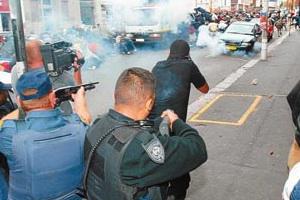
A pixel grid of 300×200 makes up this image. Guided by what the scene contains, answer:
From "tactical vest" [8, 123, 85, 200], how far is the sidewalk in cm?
237

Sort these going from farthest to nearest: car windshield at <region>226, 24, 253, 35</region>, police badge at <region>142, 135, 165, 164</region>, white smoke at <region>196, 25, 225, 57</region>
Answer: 1. car windshield at <region>226, 24, 253, 35</region>
2. white smoke at <region>196, 25, 225, 57</region>
3. police badge at <region>142, 135, 165, 164</region>

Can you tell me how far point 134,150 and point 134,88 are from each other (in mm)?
370

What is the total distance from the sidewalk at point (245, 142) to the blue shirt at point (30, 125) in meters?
2.50

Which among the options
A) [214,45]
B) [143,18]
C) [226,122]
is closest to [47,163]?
[226,122]

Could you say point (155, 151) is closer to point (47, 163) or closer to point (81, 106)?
point (47, 163)

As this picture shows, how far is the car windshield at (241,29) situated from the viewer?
809 inches

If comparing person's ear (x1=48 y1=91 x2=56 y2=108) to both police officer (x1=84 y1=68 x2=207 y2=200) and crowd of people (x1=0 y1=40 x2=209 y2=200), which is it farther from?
police officer (x1=84 y1=68 x2=207 y2=200)

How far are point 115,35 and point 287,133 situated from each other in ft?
52.2

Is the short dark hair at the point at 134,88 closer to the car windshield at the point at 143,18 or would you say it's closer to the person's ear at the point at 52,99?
the person's ear at the point at 52,99

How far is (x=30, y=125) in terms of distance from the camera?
237 cm

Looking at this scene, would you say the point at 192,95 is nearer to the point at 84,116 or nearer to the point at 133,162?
the point at 84,116

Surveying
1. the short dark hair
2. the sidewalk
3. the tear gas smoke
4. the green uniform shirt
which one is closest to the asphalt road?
the tear gas smoke

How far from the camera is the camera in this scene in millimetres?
4047

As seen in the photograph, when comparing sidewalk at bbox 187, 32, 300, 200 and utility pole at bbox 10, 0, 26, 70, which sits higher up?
utility pole at bbox 10, 0, 26, 70
